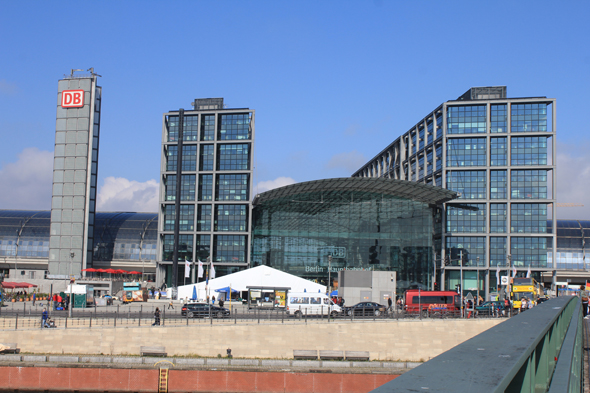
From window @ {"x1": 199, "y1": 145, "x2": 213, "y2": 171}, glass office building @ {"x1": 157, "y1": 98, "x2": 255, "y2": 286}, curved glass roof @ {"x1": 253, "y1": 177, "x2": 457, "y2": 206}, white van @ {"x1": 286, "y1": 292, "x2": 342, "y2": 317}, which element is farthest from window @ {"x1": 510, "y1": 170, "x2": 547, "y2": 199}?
white van @ {"x1": 286, "y1": 292, "x2": 342, "y2": 317}

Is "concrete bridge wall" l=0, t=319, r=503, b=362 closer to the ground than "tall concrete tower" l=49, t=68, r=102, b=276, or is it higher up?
closer to the ground

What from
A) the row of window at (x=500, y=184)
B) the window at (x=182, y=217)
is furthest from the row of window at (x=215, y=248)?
the row of window at (x=500, y=184)

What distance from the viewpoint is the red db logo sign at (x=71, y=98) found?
96.8 metres

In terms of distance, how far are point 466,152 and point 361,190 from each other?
17.9 metres

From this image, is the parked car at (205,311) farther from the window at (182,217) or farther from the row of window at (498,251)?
the row of window at (498,251)

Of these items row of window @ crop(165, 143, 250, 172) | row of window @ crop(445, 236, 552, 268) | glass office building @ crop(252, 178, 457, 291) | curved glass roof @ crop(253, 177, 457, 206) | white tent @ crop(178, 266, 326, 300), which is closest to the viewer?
white tent @ crop(178, 266, 326, 300)

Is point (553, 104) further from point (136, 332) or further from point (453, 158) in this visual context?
point (136, 332)

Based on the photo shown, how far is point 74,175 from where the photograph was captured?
312 ft

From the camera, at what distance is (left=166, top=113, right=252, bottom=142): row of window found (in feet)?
297

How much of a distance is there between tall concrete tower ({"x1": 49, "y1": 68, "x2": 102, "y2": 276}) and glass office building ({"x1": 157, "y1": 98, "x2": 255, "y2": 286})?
1420 centimetres

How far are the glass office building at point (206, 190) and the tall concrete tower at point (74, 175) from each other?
1420 centimetres

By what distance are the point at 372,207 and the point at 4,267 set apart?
7753 centimetres

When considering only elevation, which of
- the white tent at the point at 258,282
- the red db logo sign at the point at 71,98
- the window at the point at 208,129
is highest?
the red db logo sign at the point at 71,98

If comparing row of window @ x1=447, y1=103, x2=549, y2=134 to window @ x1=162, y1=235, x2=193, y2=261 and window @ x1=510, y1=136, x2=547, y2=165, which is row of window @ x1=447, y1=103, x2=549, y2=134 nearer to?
window @ x1=510, y1=136, x2=547, y2=165
